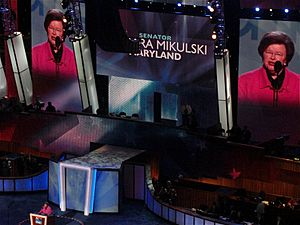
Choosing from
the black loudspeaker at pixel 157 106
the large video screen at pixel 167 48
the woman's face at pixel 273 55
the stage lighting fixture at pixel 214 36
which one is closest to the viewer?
the stage lighting fixture at pixel 214 36

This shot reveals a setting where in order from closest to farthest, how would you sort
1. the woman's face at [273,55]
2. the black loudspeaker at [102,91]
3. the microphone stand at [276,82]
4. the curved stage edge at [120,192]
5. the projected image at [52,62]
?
the curved stage edge at [120,192] < the woman's face at [273,55] < the microphone stand at [276,82] < the black loudspeaker at [102,91] < the projected image at [52,62]

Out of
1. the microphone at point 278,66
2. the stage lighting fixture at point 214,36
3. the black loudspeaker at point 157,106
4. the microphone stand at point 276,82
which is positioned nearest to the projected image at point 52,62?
the black loudspeaker at point 157,106

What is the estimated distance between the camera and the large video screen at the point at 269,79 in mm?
27453

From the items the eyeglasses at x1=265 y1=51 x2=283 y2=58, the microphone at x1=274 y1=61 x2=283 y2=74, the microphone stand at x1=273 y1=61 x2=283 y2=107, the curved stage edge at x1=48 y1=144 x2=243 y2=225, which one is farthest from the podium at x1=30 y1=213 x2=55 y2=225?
A: the eyeglasses at x1=265 y1=51 x2=283 y2=58

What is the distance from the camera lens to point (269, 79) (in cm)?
2802

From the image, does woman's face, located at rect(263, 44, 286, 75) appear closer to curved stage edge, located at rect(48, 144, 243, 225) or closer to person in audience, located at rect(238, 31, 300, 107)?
person in audience, located at rect(238, 31, 300, 107)

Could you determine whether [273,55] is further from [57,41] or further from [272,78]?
[57,41]

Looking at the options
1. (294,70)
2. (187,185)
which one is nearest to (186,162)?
(187,185)

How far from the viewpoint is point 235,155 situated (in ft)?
85.7

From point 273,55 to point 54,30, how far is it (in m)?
9.27

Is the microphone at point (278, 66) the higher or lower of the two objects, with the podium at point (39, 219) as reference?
higher

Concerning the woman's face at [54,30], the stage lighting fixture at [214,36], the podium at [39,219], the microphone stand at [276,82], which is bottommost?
the podium at [39,219]

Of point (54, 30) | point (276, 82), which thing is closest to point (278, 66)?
point (276, 82)

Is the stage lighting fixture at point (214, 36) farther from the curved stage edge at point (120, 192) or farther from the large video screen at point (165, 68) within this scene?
the curved stage edge at point (120, 192)
